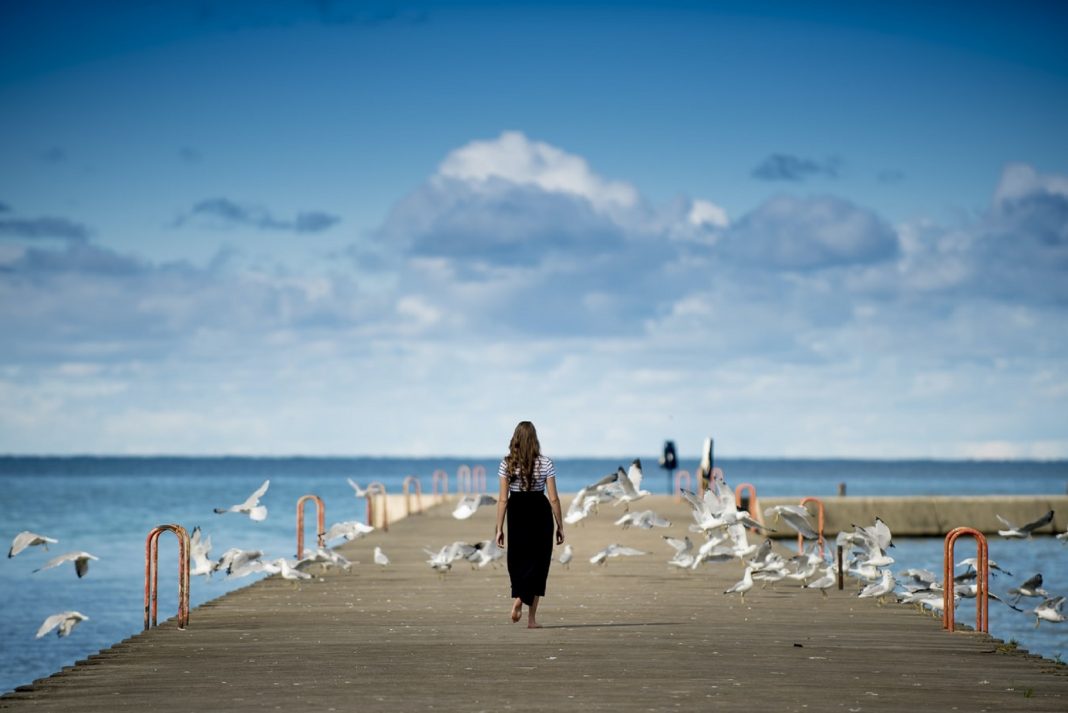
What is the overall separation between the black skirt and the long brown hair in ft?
0.54

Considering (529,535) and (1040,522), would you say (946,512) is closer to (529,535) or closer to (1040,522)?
(1040,522)

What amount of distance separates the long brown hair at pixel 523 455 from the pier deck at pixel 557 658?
1485 mm

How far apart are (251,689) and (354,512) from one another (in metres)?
59.6

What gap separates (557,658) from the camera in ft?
39.6

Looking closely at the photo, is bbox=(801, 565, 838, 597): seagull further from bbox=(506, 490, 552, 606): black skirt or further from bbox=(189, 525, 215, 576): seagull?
bbox=(189, 525, 215, 576): seagull

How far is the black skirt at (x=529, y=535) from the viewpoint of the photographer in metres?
13.8

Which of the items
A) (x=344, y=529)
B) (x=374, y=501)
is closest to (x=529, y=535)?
(x=344, y=529)

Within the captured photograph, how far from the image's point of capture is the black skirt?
13.8m

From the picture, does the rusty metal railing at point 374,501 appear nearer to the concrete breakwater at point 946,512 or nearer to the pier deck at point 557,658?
the pier deck at point 557,658

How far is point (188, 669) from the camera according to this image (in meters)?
11.6

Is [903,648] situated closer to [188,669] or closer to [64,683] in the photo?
[188,669]

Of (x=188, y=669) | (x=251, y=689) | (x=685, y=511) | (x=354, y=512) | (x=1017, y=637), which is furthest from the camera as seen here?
(x=354, y=512)

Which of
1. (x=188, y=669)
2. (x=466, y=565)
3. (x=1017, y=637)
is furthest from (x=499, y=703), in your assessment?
(x=1017, y=637)

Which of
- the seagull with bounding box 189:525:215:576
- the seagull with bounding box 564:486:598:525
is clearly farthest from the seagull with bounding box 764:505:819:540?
the seagull with bounding box 189:525:215:576
